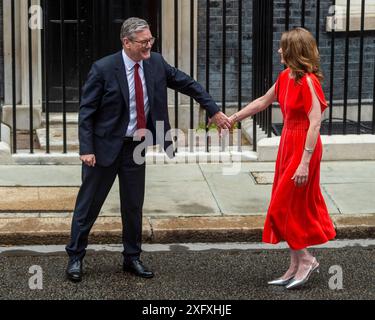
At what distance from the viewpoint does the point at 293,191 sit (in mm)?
5934

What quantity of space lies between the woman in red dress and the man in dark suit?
55cm

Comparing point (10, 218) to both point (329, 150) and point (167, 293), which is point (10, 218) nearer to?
point (167, 293)

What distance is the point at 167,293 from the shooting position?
19.4ft

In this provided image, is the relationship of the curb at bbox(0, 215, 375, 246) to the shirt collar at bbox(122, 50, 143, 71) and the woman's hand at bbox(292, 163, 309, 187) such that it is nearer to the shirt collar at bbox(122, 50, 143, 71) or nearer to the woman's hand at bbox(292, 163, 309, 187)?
the woman's hand at bbox(292, 163, 309, 187)

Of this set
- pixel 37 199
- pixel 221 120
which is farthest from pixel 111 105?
pixel 37 199

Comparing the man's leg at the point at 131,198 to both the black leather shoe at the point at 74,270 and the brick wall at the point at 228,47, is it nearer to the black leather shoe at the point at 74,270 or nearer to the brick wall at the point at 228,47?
the black leather shoe at the point at 74,270

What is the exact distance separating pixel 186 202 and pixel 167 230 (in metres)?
0.86

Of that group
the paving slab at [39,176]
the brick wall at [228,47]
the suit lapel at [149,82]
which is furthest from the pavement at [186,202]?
the brick wall at [228,47]

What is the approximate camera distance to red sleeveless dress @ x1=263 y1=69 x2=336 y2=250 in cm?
588

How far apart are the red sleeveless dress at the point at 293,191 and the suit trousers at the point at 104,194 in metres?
0.91

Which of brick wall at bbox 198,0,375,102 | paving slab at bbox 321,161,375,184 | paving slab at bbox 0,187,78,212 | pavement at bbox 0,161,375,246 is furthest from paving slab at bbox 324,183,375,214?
brick wall at bbox 198,0,375,102

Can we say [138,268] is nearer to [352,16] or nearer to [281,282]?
[281,282]
